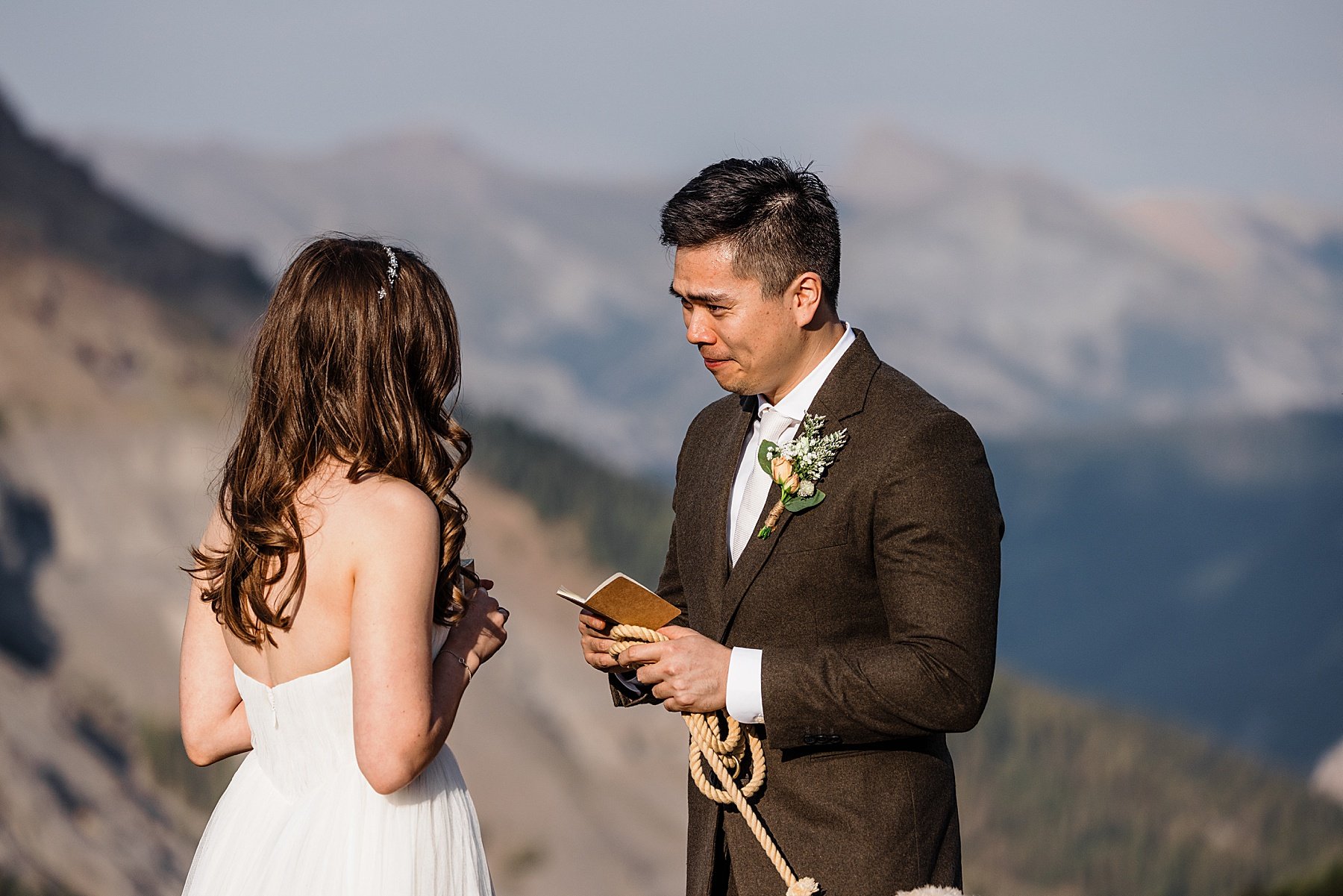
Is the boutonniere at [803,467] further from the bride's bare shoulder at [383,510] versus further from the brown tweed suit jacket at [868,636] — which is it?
the bride's bare shoulder at [383,510]

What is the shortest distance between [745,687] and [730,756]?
0.26 m

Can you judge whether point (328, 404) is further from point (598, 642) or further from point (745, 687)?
point (745, 687)

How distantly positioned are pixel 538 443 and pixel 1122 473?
43.5m

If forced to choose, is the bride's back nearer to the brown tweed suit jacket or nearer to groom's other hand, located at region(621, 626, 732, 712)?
groom's other hand, located at region(621, 626, 732, 712)

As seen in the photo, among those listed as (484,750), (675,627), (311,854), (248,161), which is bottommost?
(484,750)

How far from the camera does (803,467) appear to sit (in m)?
3.07

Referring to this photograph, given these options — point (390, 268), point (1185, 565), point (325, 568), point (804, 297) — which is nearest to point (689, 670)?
point (325, 568)

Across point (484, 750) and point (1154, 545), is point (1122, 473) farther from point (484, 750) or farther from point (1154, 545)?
point (484, 750)

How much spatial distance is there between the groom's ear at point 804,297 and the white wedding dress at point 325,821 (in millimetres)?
1137

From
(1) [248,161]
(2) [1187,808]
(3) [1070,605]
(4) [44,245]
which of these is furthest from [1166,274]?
(4) [44,245]

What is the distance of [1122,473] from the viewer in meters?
59.7

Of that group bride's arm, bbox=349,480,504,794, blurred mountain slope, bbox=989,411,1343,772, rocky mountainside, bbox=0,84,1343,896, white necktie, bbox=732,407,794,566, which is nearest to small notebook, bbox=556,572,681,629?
white necktie, bbox=732,407,794,566

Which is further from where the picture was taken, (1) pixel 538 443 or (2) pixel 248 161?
(2) pixel 248 161

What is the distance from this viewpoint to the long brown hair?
268cm
